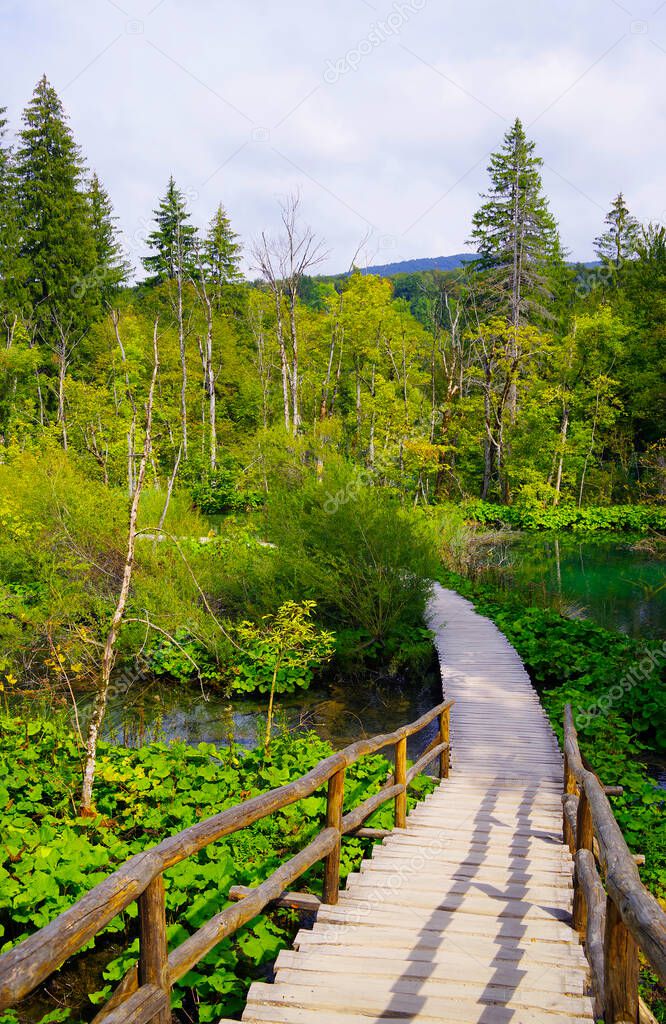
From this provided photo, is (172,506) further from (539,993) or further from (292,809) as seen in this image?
(539,993)

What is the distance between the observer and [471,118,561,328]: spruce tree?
109 feet

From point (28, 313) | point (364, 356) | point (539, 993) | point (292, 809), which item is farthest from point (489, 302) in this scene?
point (539, 993)

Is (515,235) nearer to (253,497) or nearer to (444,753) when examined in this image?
(253,497)

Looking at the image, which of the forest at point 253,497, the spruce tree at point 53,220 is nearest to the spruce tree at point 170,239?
the forest at point 253,497

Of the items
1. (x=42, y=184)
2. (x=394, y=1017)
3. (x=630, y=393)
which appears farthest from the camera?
(x=42, y=184)

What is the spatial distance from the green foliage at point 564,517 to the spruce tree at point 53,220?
2174cm

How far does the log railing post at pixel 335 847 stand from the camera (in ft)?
12.4

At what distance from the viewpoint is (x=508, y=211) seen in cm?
3541

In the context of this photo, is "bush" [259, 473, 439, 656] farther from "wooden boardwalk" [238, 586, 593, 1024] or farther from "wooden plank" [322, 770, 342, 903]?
"wooden plank" [322, 770, 342, 903]

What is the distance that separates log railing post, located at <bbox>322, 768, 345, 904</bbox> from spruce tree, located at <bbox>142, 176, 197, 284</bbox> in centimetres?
3966

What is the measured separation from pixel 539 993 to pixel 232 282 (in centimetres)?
4347

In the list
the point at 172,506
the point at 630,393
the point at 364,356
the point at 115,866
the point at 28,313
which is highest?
the point at 28,313

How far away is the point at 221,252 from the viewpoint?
40844 millimetres

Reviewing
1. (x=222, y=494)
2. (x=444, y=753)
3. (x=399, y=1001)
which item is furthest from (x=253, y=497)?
(x=399, y=1001)
